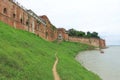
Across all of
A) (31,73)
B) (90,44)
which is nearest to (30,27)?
(31,73)

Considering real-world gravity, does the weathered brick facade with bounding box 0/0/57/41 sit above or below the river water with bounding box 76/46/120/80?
above

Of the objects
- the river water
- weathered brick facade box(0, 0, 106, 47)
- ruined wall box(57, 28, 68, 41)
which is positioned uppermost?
weathered brick facade box(0, 0, 106, 47)

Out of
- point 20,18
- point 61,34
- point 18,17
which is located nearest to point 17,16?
point 18,17

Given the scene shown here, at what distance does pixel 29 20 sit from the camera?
44469 mm

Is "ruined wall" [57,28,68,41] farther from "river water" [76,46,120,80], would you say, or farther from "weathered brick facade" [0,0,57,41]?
"river water" [76,46,120,80]

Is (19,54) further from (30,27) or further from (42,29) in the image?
(42,29)

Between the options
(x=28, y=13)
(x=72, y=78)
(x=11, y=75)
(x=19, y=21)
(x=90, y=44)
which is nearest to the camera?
(x=11, y=75)

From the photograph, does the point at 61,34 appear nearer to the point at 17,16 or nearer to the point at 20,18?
the point at 20,18

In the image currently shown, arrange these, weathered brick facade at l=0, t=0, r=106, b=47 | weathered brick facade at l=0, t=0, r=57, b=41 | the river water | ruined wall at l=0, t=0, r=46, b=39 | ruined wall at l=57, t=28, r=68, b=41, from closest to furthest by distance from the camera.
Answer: the river water, ruined wall at l=0, t=0, r=46, b=39, weathered brick facade at l=0, t=0, r=57, b=41, weathered brick facade at l=0, t=0, r=106, b=47, ruined wall at l=57, t=28, r=68, b=41

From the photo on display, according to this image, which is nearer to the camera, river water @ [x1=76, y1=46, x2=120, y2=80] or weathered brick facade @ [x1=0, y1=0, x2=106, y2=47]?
river water @ [x1=76, y1=46, x2=120, y2=80]

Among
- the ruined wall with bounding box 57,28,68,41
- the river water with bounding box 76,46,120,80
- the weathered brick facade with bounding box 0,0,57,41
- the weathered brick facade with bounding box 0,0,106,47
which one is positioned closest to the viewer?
the river water with bounding box 76,46,120,80

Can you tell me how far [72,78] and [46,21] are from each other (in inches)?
1817

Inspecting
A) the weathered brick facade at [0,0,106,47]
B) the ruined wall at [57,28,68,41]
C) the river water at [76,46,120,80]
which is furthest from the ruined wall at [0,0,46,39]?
the ruined wall at [57,28,68,41]

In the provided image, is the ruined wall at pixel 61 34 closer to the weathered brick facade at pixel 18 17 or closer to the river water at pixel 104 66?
the weathered brick facade at pixel 18 17
